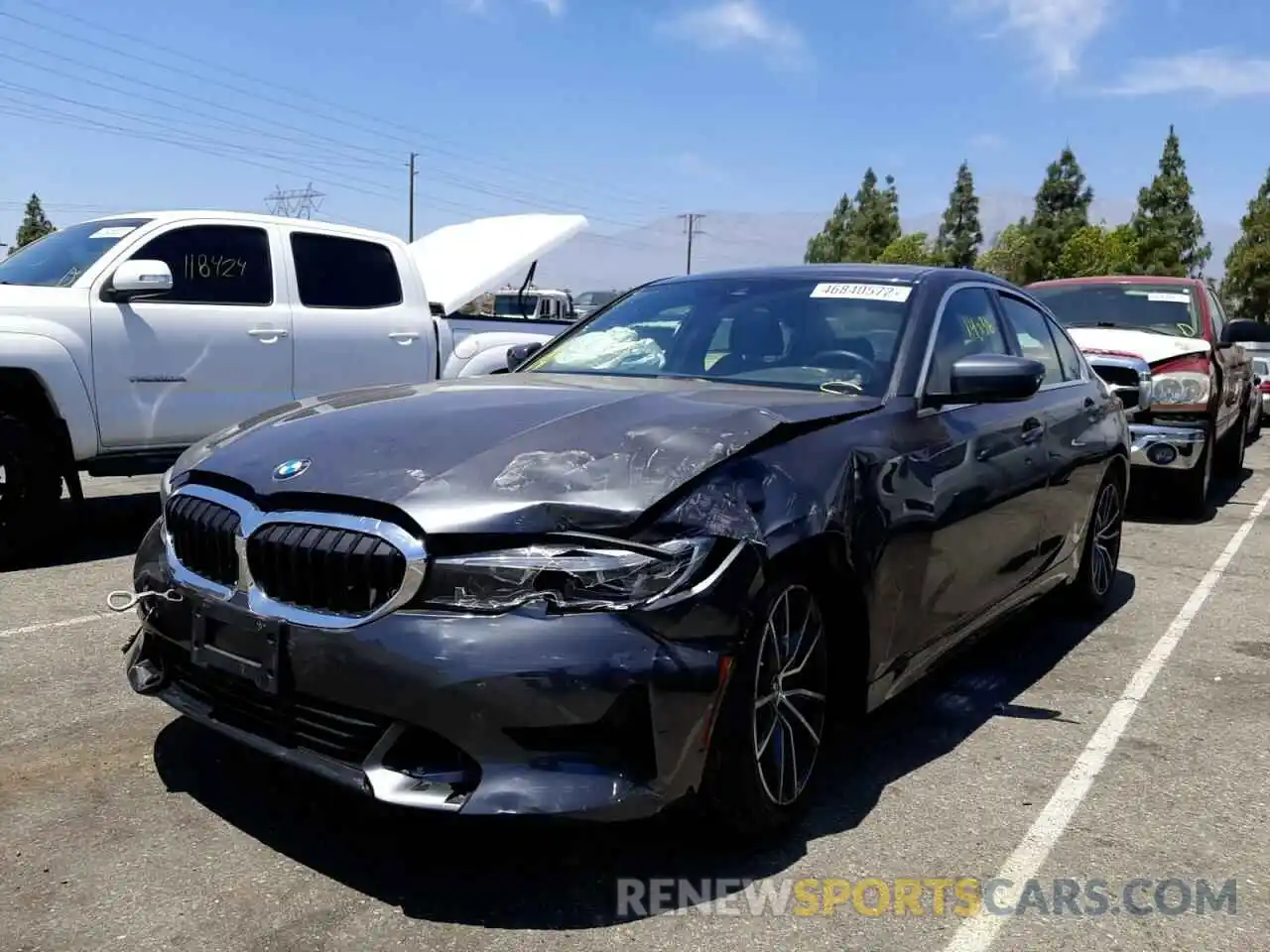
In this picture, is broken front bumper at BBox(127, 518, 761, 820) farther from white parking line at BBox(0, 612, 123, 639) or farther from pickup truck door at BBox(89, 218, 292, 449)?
pickup truck door at BBox(89, 218, 292, 449)

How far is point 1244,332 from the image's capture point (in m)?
8.72

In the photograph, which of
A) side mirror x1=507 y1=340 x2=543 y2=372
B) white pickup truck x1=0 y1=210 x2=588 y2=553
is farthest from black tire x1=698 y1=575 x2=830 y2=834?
white pickup truck x1=0 y1=210 x2=588 y2=553

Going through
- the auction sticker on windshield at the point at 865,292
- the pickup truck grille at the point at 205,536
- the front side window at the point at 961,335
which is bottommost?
the pickup truck grille at the point at 205,536

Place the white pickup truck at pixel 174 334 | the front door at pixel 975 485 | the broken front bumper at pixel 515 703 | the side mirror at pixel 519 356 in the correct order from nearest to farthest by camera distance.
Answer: the broken front bumper at pixel 515 703 < the front door at pixel 975 485 < the side mirror at pixel 519 356 < the white pickup truck at pixel 174 334

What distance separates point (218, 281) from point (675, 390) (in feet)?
13.8

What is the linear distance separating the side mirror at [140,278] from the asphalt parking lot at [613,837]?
2.09m

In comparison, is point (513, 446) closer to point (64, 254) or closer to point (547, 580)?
point (547, 580)

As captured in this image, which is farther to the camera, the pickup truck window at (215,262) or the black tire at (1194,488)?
the black tire at (1194,488)

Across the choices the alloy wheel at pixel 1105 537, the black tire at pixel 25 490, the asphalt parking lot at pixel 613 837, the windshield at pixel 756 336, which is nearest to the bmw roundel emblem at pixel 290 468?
the asphalt parking lot at pixel 613 837

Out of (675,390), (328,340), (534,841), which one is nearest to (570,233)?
(328,340)

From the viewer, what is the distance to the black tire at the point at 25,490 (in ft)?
18.8

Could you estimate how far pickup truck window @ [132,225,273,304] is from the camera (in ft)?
21.3

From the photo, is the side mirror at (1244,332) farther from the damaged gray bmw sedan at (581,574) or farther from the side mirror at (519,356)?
the side mirror at (519,356)

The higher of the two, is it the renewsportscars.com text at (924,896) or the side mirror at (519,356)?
the side mirror at (519,356)
